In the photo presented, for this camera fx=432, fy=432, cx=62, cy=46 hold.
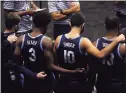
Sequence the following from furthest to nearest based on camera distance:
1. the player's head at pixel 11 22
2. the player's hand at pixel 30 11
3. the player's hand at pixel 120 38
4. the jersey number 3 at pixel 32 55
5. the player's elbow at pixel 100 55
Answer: the player's hand at pixel 30 11 → the player's head at pixel 11 22 → the jersey number 3 at pixel 32 55 → the player's elbow at pixel 100 55 → the player's hand at pixel 120 38

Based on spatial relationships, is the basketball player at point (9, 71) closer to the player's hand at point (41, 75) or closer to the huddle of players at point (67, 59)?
the huddle of players at point (67, 59)

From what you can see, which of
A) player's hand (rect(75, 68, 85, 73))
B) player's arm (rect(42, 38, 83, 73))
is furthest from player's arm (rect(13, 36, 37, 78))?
player's hand (rect(75, 68, 85, 73))

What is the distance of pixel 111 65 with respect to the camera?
6.62 meters

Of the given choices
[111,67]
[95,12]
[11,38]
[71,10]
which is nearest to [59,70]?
[111,67]

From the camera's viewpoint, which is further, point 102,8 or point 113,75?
point 102,8

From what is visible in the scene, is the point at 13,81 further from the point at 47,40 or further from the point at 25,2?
the point at 25,2

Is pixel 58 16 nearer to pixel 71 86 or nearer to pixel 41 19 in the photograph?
pixel 41 19

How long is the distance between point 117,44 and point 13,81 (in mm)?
1810

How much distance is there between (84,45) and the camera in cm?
650

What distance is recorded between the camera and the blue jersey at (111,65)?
258 inches

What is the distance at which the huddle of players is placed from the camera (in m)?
6.50

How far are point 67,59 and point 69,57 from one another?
0.20ft

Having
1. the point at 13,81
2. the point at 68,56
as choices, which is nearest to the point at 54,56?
the point at 68,56

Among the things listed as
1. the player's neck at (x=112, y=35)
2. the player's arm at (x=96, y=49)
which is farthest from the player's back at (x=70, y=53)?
the player's neck at (x=112, y=35)
